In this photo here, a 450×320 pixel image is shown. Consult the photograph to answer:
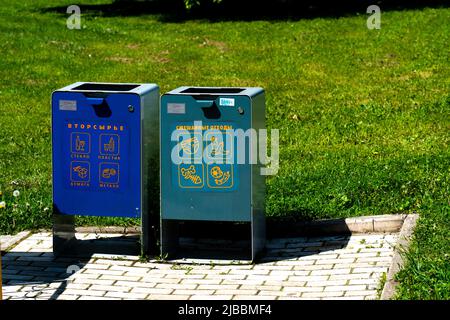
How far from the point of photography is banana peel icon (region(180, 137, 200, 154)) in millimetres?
8155

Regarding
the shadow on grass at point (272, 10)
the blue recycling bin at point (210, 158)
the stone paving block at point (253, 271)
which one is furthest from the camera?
the shadow on grass at point (272, 10)

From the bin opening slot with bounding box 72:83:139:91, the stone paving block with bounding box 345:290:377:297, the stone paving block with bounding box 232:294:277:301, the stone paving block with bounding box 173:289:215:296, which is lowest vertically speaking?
the stone paving block with bounding box 173:289:215:296

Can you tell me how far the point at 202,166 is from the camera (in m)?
8.18

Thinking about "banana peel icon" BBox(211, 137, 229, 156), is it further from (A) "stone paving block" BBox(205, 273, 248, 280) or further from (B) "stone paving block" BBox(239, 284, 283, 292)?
(B) "stone paving block" BBox(239, 284, 283, 292)

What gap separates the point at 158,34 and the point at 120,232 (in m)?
11.6

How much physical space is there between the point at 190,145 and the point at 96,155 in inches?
29.8

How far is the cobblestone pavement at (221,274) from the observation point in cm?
748

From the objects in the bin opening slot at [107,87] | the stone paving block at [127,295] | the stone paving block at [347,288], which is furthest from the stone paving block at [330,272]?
the bin opening slot at [107,87]

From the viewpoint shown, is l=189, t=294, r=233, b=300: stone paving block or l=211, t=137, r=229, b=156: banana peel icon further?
l=211, t=137, r=229, b=156: banana peel icon

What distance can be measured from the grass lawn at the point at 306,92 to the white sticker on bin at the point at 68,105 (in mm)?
1377

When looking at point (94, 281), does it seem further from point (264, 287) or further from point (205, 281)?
point (264, 287)

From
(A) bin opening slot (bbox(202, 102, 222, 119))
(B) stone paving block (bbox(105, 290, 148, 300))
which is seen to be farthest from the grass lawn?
(B) stone paving block (bbox(105, 290, 148, 300))

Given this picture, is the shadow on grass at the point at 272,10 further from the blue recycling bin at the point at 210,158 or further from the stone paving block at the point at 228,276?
the stone paving block at the point at 228,276

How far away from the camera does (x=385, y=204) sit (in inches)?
359
